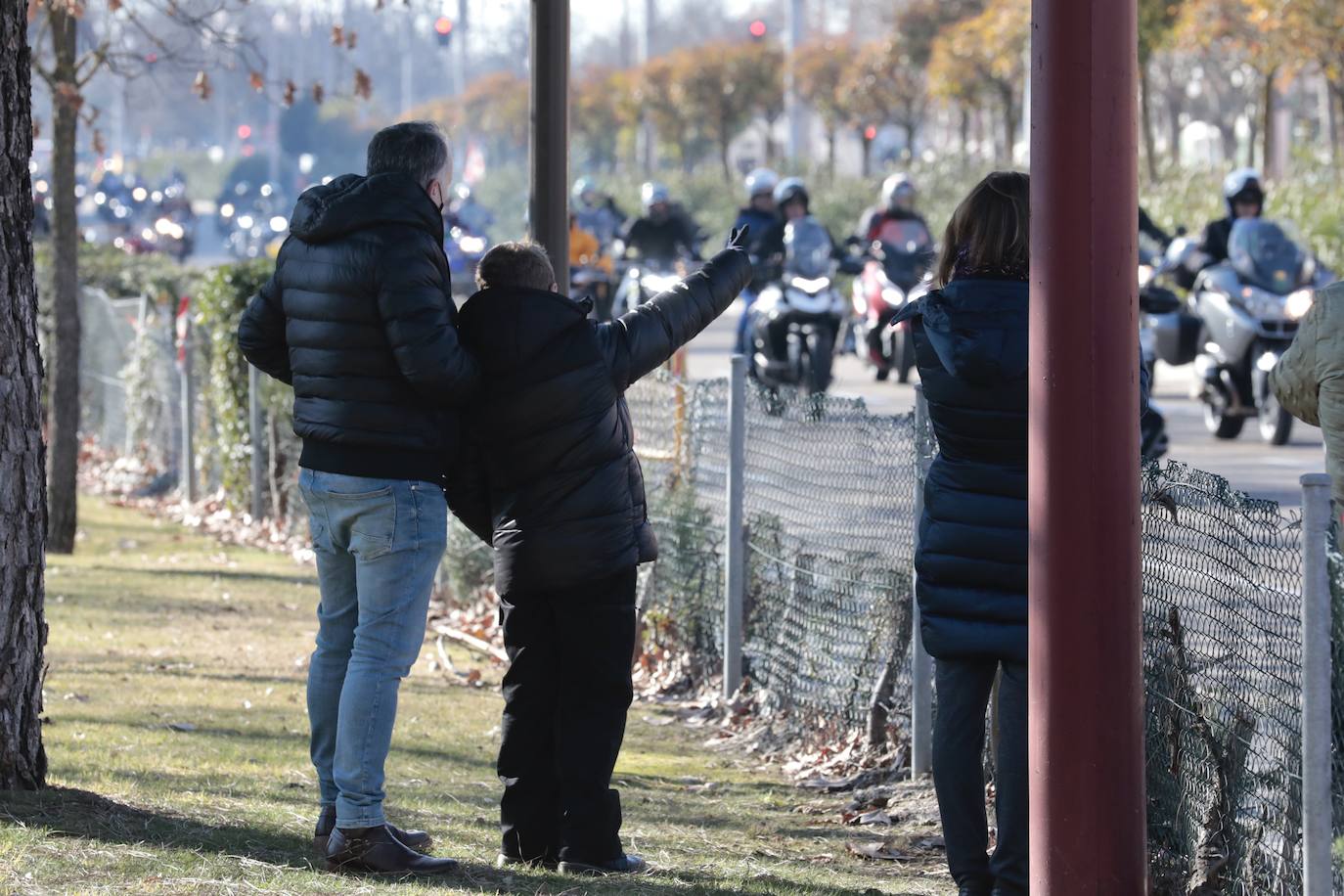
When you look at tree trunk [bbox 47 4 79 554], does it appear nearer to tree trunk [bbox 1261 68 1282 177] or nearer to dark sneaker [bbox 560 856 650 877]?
dark sneaker [bbox 560 856 650 877]

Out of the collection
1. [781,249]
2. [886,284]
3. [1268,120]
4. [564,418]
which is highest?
[1268,120]

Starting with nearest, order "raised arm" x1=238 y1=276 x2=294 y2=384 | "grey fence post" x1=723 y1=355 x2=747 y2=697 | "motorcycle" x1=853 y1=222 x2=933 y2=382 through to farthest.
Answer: "raised arm" x1=238 y1=276 x2=294 y2=384 < "grey fence post" x1=723 y1=355 x2=747 y2=697 < "motorcycle" x1=853 y1=222 x2=933 y2=382

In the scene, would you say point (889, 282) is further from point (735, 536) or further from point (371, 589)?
point (371, 589)

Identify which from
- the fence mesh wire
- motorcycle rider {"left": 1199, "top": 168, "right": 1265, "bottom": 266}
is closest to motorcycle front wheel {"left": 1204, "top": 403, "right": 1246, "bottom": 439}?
motorcycle rider {"left": 1199, "top": 168, "right": 1265, "bottom": 266}

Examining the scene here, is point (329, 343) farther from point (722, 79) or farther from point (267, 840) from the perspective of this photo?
point (722, 79)

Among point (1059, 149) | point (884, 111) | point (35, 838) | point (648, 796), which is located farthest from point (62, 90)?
point (884, 111)

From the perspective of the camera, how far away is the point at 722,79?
51.3m

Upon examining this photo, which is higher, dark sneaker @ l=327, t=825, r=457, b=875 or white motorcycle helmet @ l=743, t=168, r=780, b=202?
white motorcycle helmet @ l=743, t=168, r=780, b=202

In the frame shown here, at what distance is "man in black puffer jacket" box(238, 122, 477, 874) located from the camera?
474 cm

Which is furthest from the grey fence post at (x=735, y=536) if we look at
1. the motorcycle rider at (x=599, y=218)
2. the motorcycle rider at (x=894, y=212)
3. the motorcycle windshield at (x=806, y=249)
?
the motorcycle rider at (x=599, y=218)

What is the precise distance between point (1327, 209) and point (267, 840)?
811 inches

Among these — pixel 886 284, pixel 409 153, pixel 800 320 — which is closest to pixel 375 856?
pixel 409 153

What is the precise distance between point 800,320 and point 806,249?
671 millimetres

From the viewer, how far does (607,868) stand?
5168 mm
